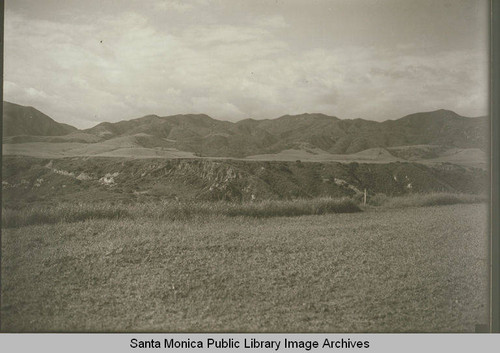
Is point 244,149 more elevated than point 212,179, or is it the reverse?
point 244,149

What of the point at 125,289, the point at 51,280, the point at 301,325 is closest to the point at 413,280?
the point at 301,325

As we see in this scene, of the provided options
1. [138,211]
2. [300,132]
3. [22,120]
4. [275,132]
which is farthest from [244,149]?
[22,120]

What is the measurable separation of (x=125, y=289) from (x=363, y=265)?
189 centimetres

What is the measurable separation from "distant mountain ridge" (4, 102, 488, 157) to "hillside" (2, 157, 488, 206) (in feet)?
0.49

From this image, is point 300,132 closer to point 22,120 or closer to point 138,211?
point 138,211

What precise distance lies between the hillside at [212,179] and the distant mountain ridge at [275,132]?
0.15m

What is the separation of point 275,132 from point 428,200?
1417 mm

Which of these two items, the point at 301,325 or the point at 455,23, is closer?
the point at 301,325

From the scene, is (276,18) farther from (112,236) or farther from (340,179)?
(112,236)

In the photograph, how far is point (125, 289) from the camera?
3.33 m

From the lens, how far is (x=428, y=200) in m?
3.61

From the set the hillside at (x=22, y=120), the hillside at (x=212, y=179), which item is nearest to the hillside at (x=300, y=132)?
the hillside at (x=212, y=179)

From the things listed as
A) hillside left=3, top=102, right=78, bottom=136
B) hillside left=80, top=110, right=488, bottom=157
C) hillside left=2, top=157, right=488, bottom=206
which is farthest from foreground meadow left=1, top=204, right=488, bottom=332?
hillside left=3, top=102, right=78, bottom=136

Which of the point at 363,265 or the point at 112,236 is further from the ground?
the point at 112,236
